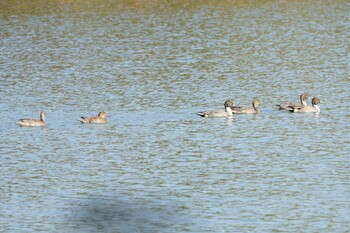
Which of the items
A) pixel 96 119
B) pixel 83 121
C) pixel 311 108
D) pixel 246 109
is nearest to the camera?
pixel 96 119

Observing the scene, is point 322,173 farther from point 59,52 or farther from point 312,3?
point 312,3

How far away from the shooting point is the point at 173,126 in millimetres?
24328

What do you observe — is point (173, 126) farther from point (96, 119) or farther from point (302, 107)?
point (302, 107)

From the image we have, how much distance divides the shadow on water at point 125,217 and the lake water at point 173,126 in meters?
0.04

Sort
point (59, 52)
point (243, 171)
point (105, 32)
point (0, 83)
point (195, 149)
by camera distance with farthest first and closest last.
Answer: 1. point (105, 32)
2. point (59, 52)
3. point (0, 83)
4. point (195, 149)
5. point (243, 171)

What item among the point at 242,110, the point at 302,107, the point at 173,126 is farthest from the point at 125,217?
the point at 302,107

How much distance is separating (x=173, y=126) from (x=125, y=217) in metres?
7.58

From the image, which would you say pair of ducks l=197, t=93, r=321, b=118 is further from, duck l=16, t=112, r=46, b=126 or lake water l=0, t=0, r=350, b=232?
duck l=16, t=112, r=46, b=126

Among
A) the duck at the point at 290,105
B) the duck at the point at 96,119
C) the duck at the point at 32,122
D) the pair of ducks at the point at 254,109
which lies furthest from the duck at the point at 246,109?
the duck at the point at 32,122

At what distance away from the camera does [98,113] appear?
25766 millimetres

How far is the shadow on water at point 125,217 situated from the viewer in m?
16.3

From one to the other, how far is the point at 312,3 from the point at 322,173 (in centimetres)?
2753

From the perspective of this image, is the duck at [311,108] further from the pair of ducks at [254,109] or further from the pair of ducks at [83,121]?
the pair of ducks at [83,121]

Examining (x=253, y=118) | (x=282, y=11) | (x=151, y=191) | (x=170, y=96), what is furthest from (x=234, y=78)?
(x=282, y=11)
